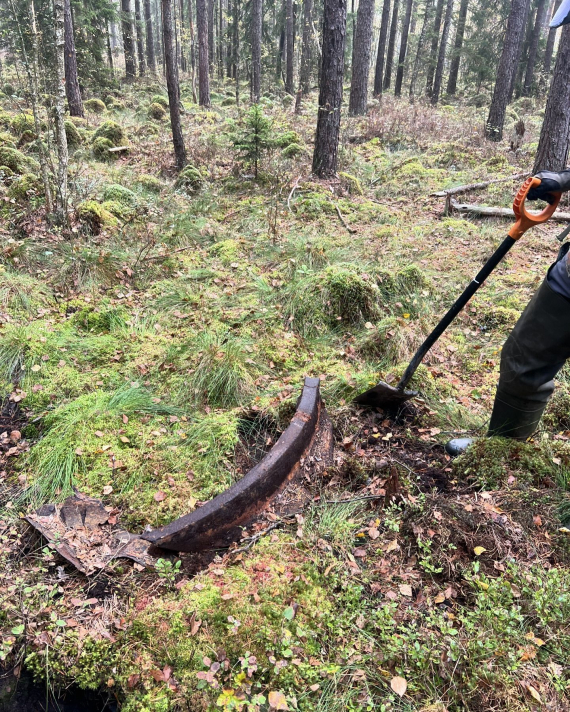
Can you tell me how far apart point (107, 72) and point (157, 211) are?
13792 mm

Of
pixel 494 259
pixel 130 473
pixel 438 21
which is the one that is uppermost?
pixel 438 21

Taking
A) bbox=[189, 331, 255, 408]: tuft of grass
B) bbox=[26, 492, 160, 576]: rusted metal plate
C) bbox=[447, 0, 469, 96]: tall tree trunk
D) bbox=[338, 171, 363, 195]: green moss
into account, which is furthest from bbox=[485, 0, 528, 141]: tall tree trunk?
bbox=[26, 492, 160, 576]: rusted metal plate

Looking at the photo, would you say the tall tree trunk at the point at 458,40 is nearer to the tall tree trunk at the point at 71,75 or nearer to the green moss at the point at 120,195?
the tall tree trunk at the point at 71,75

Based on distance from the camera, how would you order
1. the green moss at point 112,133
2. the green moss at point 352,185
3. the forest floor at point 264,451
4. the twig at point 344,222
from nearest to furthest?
the forest floor at point 264,451 < the twig at point 344,222 < the green moss at point 352,185 < the green moss at point 112,133

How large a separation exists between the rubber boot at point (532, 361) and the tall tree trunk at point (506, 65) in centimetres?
1232

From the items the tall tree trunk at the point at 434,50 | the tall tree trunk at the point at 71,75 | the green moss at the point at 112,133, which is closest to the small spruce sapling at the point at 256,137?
the green moss at the point at 112,133

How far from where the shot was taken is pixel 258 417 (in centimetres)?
329

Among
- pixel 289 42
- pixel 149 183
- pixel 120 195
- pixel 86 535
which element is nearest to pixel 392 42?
pixel 289 42

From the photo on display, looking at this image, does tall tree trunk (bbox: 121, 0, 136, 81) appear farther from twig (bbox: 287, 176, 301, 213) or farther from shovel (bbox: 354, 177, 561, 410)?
shovel (bbox: 354, 177, 561, 410)

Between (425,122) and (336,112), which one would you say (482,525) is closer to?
(336,112)

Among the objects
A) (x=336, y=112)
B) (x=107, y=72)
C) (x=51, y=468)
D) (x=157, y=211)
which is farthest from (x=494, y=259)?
(x=107, y=72)

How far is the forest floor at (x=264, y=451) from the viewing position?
180 centimetres

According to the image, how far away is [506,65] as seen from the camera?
1148 centimetres

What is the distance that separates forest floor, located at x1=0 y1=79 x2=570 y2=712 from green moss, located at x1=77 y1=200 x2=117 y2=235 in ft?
0.11
